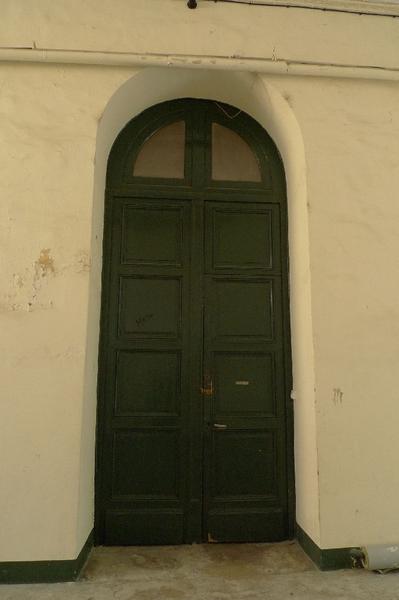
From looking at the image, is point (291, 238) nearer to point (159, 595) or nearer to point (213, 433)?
point (213, 433)

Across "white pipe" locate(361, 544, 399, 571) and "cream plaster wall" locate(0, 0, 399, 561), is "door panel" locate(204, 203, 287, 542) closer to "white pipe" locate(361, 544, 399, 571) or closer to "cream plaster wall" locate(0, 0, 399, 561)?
"cream plaster wall" locate(0, 0, 399, 561)

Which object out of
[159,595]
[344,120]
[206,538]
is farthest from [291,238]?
[159,595]

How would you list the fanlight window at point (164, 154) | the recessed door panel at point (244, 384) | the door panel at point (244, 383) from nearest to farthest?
the door panel at point (244, 383) → the recessed door panel at point (244, 384) → the fanlight window at point (164, 154)

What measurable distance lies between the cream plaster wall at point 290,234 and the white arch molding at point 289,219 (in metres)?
0.02

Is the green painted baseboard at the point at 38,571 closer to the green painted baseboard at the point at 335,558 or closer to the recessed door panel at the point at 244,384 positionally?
the recessed door panel at the point at 244,384

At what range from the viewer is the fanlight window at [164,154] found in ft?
11.1

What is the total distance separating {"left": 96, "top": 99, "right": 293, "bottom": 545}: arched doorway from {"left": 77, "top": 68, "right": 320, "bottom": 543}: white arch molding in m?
0.11

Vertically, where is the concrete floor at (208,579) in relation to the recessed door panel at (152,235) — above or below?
below

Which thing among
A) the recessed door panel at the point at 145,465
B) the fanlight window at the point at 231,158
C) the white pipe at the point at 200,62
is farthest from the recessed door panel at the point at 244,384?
the white pipe at the point at 200,62

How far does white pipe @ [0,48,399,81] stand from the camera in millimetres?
2896

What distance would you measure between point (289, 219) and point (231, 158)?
72 centimetres

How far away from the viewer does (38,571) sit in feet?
8.02

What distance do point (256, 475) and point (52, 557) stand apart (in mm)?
1443

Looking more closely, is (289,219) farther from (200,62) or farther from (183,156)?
(200,62)
